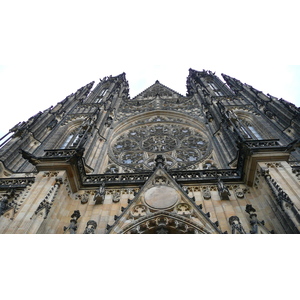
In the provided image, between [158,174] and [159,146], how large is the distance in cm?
507

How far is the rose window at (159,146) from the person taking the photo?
12891 mm

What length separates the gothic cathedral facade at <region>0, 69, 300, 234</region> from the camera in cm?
757

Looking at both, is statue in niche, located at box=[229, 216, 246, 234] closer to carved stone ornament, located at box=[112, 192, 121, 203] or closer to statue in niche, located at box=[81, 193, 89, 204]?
carved stone ornament, located at box=[112, 192, 121, 203]

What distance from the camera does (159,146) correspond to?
47.8 feet

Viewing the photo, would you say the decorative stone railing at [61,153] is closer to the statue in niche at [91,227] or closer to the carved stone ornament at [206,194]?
the statue in niche at [91,227]

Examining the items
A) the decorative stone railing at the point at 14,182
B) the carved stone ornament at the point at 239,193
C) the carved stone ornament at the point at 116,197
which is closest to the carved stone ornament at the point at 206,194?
the carved stone ornament at the point at 239,193

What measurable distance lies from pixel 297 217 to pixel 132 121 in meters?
13.0

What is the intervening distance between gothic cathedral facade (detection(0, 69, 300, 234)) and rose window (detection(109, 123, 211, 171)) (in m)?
0.06

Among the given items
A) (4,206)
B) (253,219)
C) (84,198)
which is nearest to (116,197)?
(84,198)

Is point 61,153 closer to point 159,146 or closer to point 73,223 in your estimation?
point 73,223

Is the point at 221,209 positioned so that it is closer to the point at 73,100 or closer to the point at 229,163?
the point at 229,163

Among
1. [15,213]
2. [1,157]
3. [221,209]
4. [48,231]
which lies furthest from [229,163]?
[1,157]

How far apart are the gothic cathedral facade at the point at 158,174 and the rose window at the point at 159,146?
58mm

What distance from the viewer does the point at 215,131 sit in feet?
48.3
